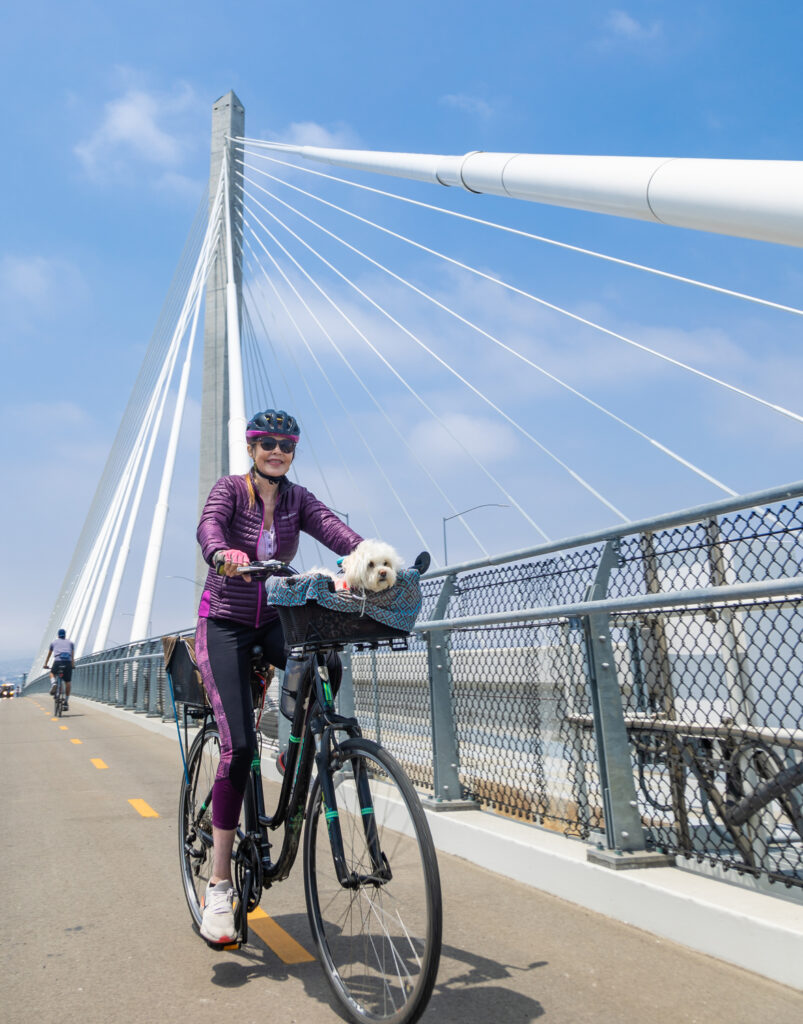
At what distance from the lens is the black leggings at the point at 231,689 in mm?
3223

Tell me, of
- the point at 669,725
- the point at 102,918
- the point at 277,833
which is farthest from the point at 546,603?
the point at 102,918

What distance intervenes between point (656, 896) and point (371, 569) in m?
1.84

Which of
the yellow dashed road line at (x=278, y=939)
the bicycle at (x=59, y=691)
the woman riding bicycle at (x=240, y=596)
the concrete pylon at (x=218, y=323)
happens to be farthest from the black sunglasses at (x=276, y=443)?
the bicycle at (x=59, y=691)

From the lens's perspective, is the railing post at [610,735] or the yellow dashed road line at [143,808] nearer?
the railing post at [610,735]

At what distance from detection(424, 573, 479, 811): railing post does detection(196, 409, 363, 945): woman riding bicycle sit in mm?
2084

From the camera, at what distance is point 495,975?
10.4 feet

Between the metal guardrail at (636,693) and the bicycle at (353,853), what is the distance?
3.97 ft

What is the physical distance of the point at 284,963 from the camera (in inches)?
131

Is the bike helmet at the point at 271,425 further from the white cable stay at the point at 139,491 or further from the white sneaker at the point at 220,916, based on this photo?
the white cable stay at the point at 139,491

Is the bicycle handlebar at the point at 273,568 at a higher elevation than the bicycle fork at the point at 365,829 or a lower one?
higher

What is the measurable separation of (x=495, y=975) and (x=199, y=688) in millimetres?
1506

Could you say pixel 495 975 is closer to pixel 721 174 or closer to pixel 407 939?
pixel 407 939

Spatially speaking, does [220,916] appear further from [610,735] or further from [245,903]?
[610,735]

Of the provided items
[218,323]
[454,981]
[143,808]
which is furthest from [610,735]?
[218,323]
